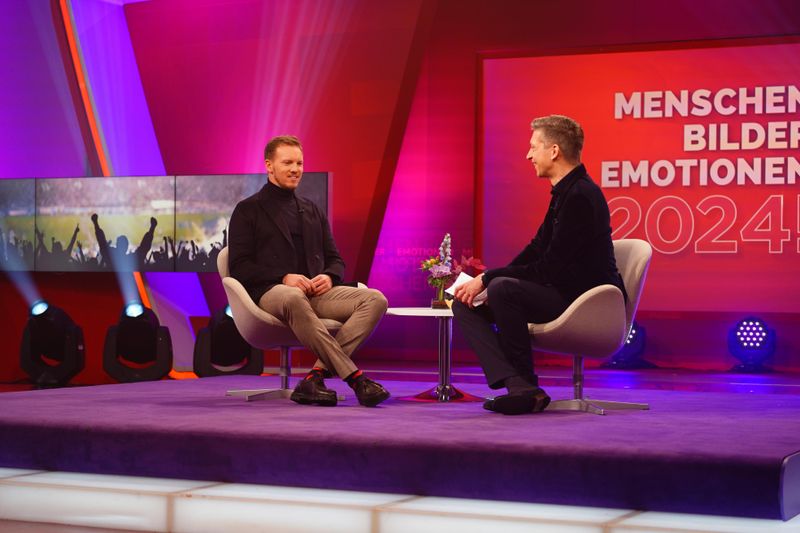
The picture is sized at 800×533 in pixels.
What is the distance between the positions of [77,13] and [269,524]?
734 cm

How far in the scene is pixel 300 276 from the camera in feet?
15.5

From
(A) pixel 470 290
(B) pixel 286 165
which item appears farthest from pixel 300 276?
(A) pixel 470 290

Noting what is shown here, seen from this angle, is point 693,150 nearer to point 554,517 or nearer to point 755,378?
point 755,378

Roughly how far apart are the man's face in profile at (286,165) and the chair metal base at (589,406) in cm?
153

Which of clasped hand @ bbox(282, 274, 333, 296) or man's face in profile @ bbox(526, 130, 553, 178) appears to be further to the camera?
clasped hand @ bbox(282, 274, 333, 296)

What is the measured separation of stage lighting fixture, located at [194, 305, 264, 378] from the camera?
709 cm

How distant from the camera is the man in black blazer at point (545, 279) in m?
4.12

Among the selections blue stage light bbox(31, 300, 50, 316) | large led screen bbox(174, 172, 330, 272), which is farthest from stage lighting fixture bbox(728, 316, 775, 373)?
blue stage light bbox(31, 300, 50, 316)

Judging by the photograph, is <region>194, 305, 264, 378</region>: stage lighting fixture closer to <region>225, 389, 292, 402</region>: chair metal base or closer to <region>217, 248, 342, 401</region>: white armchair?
<region>225, 389, 292, 402</region>: chair metal base

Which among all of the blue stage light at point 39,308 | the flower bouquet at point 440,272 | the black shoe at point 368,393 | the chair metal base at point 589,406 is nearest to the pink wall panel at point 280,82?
the blue stage light at point 39,308

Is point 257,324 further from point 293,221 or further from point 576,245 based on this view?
point 576,245

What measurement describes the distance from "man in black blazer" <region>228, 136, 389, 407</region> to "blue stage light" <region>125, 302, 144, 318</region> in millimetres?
3120

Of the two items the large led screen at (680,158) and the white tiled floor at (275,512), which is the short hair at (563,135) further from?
the large led screen at (680,158)

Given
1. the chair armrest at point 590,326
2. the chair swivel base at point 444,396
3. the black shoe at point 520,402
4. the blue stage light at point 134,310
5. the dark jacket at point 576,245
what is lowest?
the chair swivel base at point 444,396
